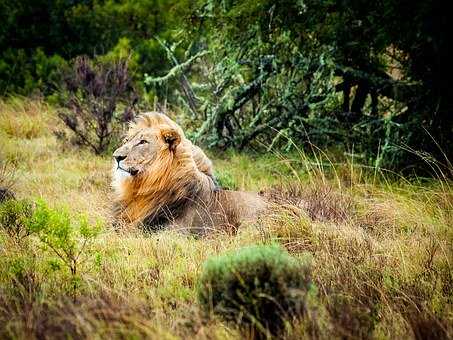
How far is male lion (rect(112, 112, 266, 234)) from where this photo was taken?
592cm

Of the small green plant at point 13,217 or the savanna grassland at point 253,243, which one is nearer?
the savanna grassland at point 253,243

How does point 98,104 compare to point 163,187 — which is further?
point 98,104

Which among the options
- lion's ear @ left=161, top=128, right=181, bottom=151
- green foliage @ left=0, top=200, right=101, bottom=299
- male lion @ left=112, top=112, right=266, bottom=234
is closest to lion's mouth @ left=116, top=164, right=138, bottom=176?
male lion @ left=112, top=112, right=266, bottom=234

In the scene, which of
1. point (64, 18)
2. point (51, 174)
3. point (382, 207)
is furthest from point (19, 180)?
point (64, 18)

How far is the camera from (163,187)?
5.99m

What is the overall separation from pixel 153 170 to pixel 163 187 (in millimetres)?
192

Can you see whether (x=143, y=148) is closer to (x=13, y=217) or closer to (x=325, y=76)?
(x=13, y=217)

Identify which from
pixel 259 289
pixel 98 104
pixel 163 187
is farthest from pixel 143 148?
pixel 98 104

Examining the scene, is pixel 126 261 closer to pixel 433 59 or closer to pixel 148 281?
pixel 148 281

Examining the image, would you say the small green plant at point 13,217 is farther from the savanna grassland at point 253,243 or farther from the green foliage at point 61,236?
the green foliage at point 61,236

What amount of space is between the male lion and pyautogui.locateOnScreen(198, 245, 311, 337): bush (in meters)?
2.41

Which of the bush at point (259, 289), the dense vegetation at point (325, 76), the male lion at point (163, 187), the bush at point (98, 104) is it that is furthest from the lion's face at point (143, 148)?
the bush at point (98, 104)

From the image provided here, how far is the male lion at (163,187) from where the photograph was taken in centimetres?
592

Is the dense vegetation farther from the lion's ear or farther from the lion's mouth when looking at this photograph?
the lion's mouth
